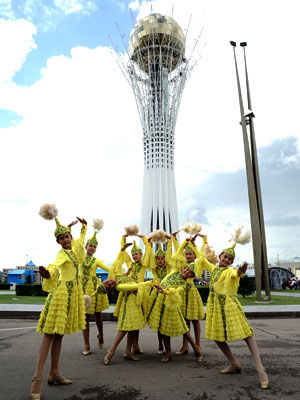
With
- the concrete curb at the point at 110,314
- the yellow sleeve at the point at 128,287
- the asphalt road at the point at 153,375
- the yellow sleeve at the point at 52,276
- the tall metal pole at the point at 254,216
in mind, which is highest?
the tall metal pole at the point at 254,216

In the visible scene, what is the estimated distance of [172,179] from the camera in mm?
43250

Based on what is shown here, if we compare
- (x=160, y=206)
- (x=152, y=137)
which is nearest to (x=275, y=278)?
(x=160, y=206)

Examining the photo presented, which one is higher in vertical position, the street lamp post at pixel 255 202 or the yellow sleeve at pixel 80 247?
the street lamp post at pixel 255 202

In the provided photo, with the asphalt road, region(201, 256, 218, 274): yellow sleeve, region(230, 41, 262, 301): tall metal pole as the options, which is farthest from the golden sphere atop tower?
the asphalt road

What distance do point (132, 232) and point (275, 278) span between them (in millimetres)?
29015

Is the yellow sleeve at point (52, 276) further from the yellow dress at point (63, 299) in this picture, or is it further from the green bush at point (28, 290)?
the green bush at point (28, 290)

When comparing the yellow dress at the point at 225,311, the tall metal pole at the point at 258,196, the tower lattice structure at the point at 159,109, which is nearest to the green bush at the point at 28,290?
the tall metal pole at the point at 258,196

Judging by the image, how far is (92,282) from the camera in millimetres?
5586

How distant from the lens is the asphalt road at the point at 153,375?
3309mm

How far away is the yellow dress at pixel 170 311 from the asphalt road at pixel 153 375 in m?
0.48

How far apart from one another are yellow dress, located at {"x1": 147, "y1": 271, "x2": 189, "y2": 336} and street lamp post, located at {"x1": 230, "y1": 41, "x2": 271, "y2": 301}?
10.1 m

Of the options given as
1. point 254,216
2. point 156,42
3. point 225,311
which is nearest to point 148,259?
point 225,311

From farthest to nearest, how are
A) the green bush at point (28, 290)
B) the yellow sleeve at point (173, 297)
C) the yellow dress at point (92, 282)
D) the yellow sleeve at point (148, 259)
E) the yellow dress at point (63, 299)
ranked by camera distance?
the green bush at point (28, 290)
the yellow dress at point (92, 282)
the yellow sleeve at point (148, 259)
the yellow sleeve at point (173, 297)
the yellow dress at point (63, 299)

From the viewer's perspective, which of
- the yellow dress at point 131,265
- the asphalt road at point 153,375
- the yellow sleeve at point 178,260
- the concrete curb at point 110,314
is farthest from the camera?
the concrete curb at point 110,314
